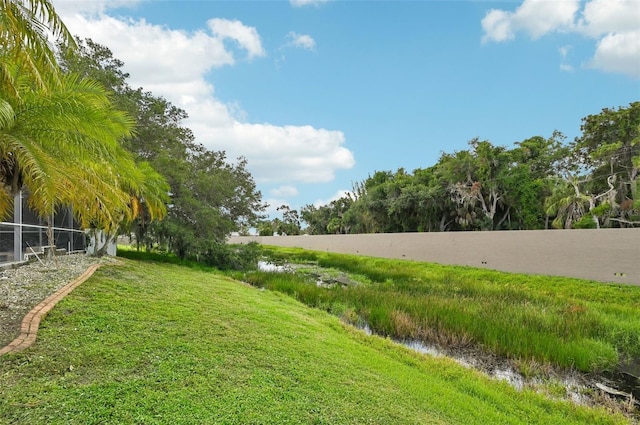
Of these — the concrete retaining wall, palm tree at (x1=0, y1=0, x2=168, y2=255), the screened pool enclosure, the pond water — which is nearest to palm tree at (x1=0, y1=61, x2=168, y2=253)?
palm tree at (x1=0, y1=0, x2=168, y2=255)

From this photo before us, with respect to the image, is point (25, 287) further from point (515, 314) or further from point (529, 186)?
point (529, 186)

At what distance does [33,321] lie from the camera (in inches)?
178

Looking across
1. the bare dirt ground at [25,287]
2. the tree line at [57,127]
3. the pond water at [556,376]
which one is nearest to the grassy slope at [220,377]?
the bare dirt ground at [25,287]

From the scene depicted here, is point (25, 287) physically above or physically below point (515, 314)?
above

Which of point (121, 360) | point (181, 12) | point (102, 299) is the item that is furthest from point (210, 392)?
point (181, 12)

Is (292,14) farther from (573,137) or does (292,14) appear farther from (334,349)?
(573,137)

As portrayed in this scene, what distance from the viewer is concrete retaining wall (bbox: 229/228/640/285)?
1308 cm

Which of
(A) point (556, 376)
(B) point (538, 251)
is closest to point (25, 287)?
(A) point (556, 376)

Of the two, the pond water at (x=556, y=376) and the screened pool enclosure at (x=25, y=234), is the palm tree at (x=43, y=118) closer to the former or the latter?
the screened pool enclosure at (x=25, y=234)

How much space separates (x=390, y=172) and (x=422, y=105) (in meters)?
21.6

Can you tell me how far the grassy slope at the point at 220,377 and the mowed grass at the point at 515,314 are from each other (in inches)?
72.8

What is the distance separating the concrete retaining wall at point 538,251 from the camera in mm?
13078

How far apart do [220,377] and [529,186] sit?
77.9ft

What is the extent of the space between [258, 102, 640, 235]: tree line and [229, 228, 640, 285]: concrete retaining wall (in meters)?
2.52
